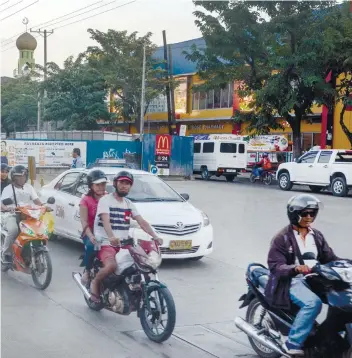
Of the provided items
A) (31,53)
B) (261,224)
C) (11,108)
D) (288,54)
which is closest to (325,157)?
(288,54)

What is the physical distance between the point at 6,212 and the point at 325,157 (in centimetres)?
1829

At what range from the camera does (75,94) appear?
1746 inches

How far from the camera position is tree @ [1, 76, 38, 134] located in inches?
2217

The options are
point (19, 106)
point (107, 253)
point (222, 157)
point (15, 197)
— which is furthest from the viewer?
point (19, 106)

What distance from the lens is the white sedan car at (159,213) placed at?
377 inches

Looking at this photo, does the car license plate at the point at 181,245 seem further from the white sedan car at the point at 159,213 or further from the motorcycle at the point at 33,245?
the motorcycle at the point at 33,245

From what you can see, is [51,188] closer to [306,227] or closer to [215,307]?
[215,307]

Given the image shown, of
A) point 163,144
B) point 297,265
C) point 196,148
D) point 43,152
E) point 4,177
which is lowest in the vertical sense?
point 297,265

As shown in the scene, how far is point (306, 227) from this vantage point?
5.13 meters

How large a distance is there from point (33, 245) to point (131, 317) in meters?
1.89

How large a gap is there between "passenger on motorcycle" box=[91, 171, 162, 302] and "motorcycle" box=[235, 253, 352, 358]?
1448 millimetres

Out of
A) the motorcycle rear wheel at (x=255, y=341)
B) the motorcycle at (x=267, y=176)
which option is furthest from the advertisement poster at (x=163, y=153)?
the motorcycle rear wheel at (x=255, y=341)

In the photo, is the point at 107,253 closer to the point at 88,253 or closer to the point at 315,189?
the point at 88,253

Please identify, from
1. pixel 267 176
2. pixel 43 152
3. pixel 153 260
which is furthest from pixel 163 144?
pixel 153 260
